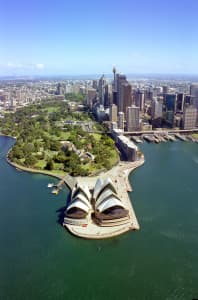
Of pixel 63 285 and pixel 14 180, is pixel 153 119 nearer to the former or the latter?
pixel 14 180

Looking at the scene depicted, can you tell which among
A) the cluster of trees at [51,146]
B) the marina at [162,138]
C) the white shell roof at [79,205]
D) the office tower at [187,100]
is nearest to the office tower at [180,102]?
the office tower at [187,100]

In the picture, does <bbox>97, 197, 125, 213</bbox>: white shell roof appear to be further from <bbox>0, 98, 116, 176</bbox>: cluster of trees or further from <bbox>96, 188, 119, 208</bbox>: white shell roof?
<bbox>0, 98, 116, 176</bbox>: cluster of trees

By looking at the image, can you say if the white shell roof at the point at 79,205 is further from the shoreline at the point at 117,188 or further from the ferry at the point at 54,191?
the ferry at the point at 54,191

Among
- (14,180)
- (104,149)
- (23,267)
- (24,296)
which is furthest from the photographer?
(104,149)

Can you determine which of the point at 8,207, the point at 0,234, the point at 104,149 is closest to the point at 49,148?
the point at 104,149

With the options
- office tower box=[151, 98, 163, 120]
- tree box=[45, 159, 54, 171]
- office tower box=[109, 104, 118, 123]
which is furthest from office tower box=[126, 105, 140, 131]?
tree box=[45, 159, 54, 171]

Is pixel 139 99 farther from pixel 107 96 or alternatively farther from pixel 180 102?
pixel 180 102
